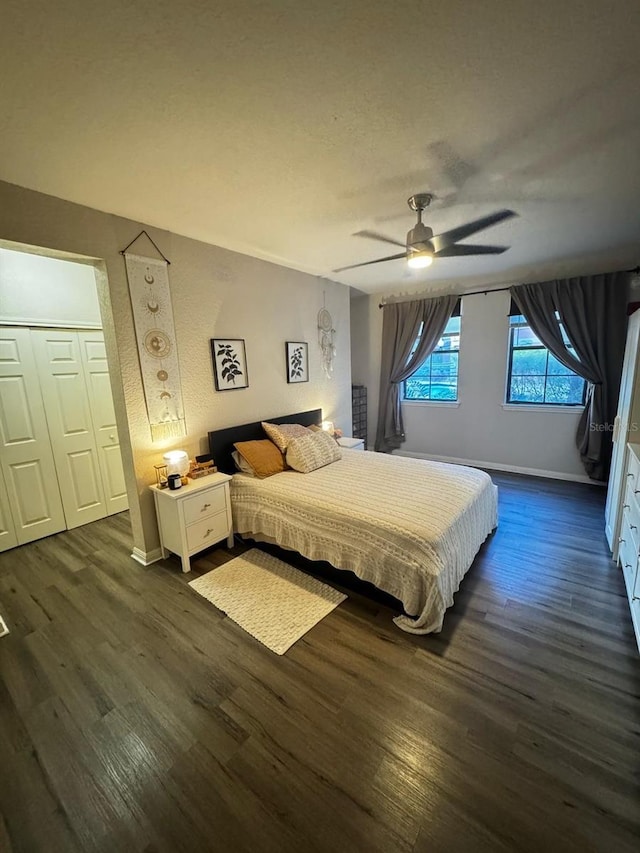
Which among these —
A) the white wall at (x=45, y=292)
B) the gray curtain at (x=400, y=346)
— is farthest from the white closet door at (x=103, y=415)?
the gray curtain at (x=400, y=346)

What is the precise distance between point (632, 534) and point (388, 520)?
5.08 ft

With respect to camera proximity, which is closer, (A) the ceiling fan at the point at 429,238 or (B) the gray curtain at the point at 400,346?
(A) the ceiling fan at the point at 429,238

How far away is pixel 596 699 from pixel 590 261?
4065 mm

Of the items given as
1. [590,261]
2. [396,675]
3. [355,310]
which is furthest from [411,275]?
[396,675]

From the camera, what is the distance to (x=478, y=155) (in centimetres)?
176

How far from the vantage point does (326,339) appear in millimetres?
4391

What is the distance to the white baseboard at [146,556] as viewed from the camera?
2725mm

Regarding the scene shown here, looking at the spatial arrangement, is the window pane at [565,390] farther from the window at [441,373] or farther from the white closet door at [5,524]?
the white closet door at [5,524]

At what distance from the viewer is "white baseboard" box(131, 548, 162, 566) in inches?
107

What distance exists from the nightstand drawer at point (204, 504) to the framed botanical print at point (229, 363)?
3.31ft

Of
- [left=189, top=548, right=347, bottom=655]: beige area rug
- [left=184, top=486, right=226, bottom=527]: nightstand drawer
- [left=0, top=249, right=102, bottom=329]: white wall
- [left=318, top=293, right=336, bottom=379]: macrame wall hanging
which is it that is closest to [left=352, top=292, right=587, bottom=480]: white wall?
[left=318, top=293, right=336, bottom=379]: macrame wall hanging

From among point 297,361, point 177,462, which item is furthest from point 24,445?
point 297,361

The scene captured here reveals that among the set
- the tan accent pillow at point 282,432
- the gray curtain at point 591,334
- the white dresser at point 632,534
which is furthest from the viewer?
the gray curtain at point 591,334

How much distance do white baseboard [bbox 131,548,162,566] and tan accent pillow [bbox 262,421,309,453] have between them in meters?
1.37
